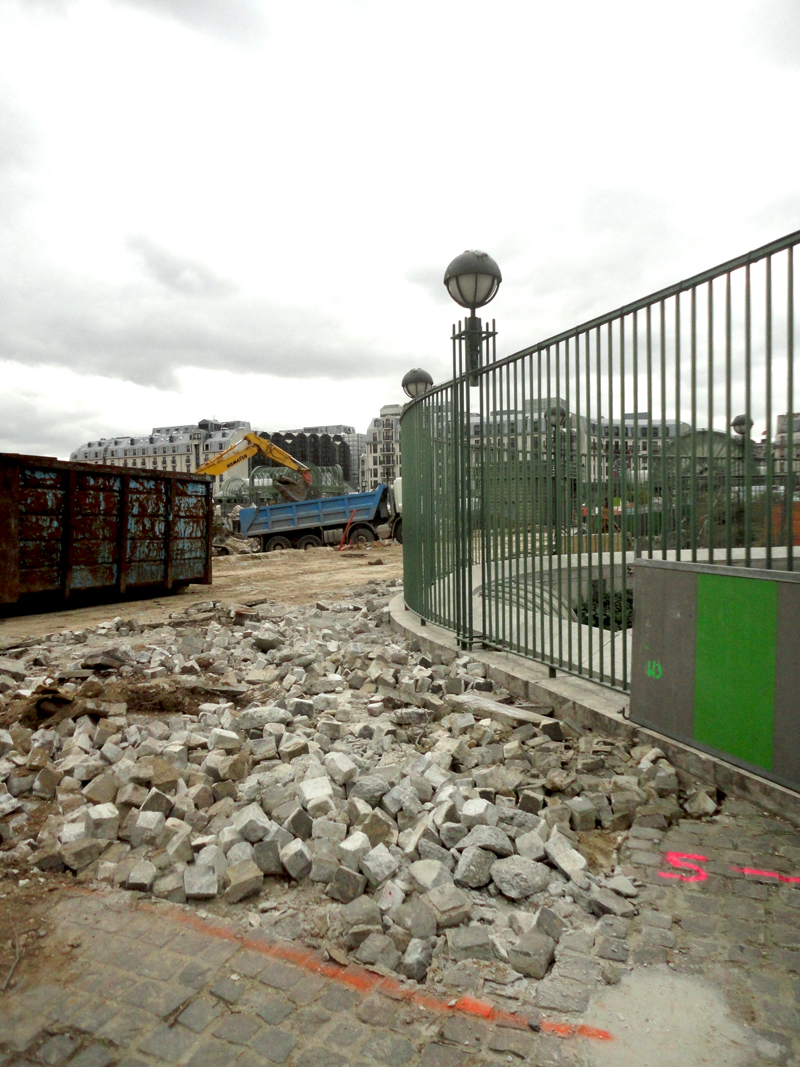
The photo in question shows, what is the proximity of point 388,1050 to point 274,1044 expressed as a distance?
35 cm

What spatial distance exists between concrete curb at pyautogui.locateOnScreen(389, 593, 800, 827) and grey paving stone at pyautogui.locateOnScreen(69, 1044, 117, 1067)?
9.39 feet

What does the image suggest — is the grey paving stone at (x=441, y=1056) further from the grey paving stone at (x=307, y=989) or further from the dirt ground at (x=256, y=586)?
the dirt ground at (x=256, y=586)

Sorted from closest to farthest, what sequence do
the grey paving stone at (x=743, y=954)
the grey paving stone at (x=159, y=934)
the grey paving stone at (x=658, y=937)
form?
the grey paving stone at (x=743, y=954)
the grey paving stone at (x=658, y=937)
the grey paving stone at (x=159, y=934)

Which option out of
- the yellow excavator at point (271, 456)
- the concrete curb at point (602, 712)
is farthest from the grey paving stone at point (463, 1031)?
the yellow excavator at point (271, 456)

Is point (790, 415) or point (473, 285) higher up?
point (473, 285)

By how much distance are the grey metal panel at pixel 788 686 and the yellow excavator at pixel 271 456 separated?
26994 millimetres

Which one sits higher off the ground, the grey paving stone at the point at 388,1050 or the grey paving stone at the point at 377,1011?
the grey paving stone at the point at 377,1011

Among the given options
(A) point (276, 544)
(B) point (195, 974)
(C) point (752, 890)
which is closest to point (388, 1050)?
(B) point (195, 974)

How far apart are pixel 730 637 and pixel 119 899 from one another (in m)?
3.10

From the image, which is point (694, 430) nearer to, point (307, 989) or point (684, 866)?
point (684, 866)

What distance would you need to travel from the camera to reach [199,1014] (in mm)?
2244

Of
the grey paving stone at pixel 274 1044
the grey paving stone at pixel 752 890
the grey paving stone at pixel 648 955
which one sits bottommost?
the grey paving stone at pixel 274 1044

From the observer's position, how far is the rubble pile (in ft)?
8.39

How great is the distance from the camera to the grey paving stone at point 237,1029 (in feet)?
7.00
